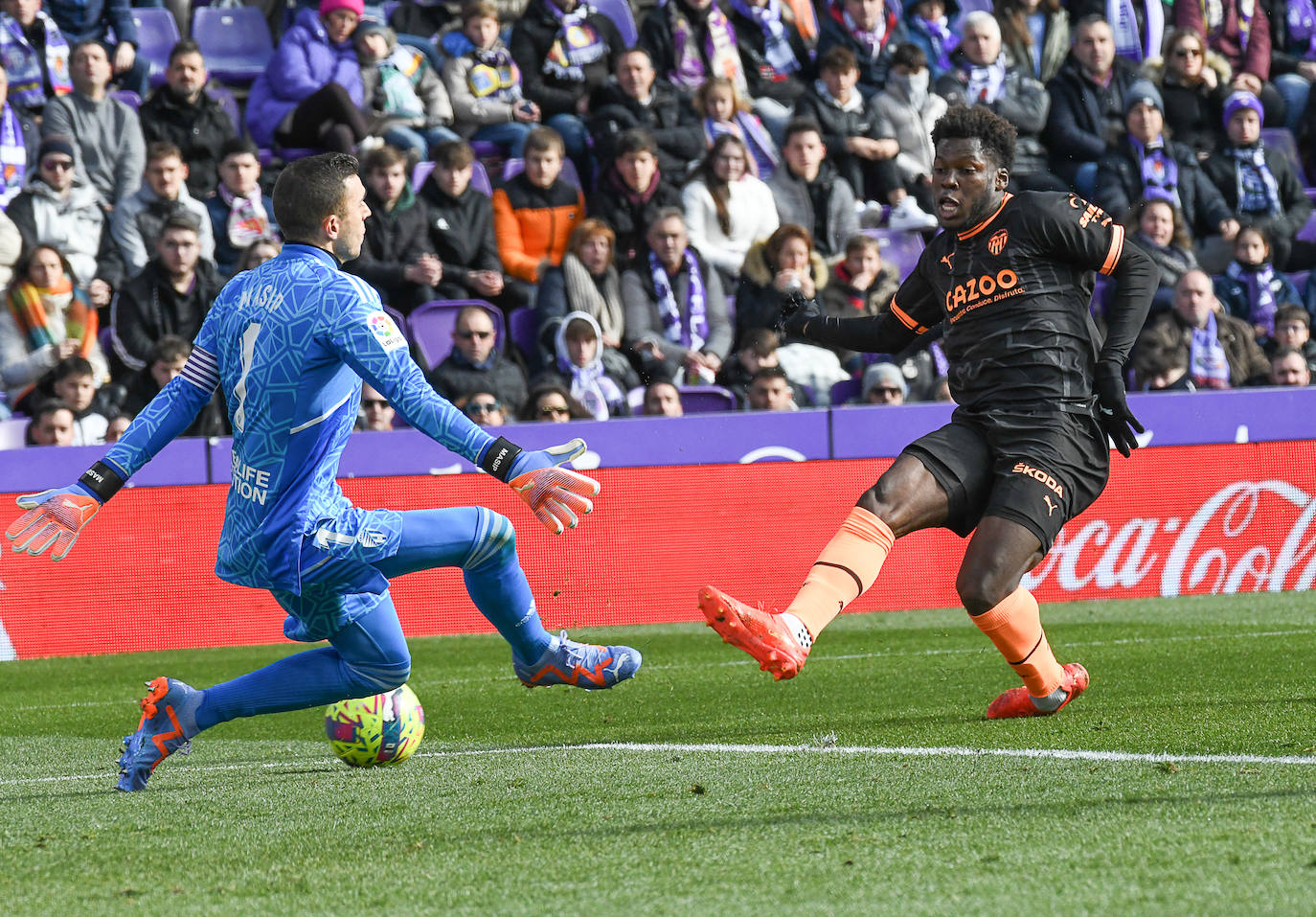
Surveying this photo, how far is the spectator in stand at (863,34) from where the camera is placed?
15359 mm

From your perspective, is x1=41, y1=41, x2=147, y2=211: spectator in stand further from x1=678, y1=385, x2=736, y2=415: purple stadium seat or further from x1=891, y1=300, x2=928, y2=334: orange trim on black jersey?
x1=891, y1=300, x2=928, y2=334: orange trim on black jersey

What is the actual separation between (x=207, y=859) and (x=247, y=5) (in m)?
13.1

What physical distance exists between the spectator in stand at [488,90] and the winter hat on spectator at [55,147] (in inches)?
127

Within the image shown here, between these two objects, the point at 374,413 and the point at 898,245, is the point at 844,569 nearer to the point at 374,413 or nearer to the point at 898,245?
the point at 374,413

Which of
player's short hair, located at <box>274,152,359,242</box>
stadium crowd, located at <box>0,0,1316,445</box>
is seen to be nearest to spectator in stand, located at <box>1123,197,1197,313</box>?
stadium crowd, located at <box>0,0,1316,445</box>

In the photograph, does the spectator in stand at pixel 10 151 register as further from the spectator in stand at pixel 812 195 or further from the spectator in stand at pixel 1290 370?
the spectator in stand at pixel 1290 370

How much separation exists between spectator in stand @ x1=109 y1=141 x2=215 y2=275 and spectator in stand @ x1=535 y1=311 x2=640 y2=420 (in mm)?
2625

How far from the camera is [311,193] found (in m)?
5.25

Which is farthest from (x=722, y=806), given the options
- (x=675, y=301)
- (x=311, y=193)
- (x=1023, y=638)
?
(x=675, y=301)

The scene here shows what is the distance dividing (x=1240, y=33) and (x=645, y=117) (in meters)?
6.12

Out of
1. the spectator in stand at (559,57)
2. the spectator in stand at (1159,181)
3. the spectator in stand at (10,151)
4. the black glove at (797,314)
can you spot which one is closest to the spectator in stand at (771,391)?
the spectator in stand at (559,57)

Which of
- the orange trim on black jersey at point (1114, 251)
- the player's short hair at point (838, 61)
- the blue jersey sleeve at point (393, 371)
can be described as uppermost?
the orange trim on black jersey at point (1114, 251)

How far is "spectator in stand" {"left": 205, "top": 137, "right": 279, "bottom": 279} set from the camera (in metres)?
13.0

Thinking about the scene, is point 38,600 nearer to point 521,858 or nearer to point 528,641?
point 528,641
